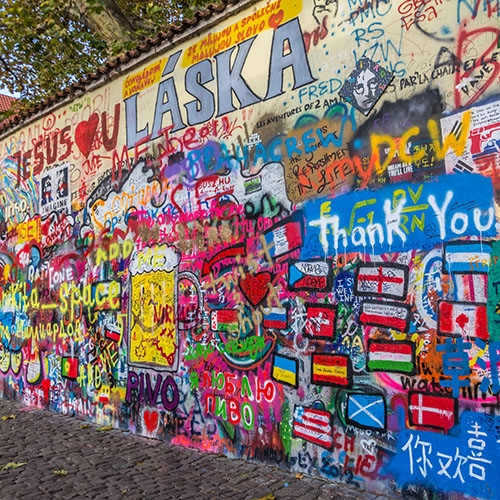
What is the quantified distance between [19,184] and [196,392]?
5374 millimetres

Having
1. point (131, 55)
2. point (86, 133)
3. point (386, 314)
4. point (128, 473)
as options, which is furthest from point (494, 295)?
point (86, 133)

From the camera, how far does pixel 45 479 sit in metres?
5.19

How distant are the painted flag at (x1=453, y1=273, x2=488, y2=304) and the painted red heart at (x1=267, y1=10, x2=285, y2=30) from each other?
302 centimetres

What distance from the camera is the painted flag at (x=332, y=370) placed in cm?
465

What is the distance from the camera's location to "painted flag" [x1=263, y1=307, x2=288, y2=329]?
5193 mm

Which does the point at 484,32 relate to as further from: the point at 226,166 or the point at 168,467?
the point at 168,467

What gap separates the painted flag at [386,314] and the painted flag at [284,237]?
35.6 inches

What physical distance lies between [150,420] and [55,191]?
12.8 feet

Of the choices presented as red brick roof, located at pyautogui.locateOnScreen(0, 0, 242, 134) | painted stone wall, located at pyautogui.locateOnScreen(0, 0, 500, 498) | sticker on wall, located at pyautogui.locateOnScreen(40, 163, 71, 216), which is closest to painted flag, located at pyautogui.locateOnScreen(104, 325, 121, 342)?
painted stone wall, located at pyautogui.locateOnScreen(0, 0, 500, 498)

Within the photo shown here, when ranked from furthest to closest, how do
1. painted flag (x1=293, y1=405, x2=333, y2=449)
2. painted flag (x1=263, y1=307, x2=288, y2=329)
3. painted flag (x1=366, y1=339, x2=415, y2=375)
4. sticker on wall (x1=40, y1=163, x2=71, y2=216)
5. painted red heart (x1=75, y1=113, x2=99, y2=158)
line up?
sticker on wall (x1=40, y1=163, x2=71, y2=216)
painted red heart (x1=75, y1=113, x2=99, y2=158)
painted flag (x1=263, y1=307, x2=288, y2=329)
painted flag (x1=293, y1=405, x2=333, y2=449)
painted flag (x1=366, y1=339, x2=415, y2=375)

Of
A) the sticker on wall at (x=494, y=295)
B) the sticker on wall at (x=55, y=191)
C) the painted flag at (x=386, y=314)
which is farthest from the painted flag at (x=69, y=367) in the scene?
the sticker on wall at (x=494, y=295)

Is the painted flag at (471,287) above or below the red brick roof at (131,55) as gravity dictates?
below

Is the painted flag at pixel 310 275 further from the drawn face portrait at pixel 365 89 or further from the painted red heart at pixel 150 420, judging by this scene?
the painted red heart at pixel 150 420

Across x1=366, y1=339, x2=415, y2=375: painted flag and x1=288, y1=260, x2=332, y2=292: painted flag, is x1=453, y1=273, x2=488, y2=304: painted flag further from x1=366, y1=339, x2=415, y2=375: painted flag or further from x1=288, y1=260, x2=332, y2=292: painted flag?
x1=288, y1=260, x2=332, y2=292: painted flag
